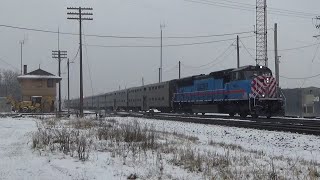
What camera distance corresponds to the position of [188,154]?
36.6 ft

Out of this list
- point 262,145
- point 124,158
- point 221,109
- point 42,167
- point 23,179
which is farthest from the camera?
point 221,109

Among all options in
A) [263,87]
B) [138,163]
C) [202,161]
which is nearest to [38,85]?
[263,87]

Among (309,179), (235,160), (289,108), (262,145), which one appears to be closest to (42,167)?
(235,160)

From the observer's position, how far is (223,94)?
3475 cm

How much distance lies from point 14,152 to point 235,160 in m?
6.08

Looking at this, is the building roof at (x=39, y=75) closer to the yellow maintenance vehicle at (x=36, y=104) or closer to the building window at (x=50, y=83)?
the building window at (x=50, y=83)

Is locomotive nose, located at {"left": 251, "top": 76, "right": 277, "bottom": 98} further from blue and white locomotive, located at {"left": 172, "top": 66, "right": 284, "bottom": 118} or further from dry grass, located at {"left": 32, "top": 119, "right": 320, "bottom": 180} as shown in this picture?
dry grass, located at {"left": 32, "top": 119, "right": 320, "bottom": 180}

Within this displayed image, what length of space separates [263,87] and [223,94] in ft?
15.6

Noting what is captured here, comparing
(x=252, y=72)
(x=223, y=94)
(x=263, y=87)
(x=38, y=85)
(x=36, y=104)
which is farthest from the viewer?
(x=38, y=85)

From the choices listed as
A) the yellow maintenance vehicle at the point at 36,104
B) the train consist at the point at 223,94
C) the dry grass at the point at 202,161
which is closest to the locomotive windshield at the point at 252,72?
the train consist at the point at 223,94

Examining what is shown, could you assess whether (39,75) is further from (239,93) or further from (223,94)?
(239,93)

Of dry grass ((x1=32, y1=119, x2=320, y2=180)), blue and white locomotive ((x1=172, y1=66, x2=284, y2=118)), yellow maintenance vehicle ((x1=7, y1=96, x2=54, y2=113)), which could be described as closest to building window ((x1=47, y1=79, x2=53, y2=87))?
yellow maintenance vehicle ((x1=7, y1=96, x2=54, y2=113))

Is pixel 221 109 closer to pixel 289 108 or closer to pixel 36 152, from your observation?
pixel 289 108

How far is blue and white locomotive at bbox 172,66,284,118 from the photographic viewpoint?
99.3 ft
